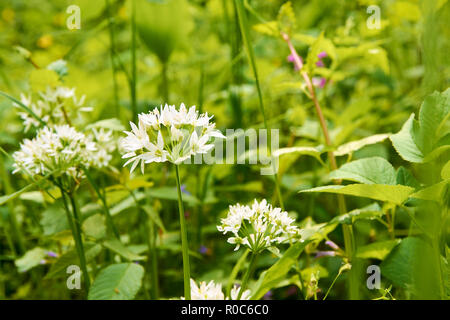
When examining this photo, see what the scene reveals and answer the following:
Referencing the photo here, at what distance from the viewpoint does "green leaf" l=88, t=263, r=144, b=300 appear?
739 millimetres

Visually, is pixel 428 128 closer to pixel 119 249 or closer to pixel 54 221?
pixel 119 249

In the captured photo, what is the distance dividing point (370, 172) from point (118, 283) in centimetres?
43

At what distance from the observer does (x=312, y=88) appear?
953 millimetres

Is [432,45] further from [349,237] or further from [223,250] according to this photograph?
[223,250]

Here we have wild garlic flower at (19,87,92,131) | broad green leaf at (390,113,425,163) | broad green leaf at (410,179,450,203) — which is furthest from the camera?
wild garlic flower at (19,87,92,131)

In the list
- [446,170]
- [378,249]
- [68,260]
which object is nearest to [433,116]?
[446,170]

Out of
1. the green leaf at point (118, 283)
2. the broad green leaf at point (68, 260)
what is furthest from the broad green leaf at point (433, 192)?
the broad green leaf at point (68, 260)

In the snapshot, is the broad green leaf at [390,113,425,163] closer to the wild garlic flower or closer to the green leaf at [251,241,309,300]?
the green leaf at [251,241,309,300]

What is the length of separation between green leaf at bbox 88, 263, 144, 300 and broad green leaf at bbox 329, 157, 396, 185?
1.16 feet

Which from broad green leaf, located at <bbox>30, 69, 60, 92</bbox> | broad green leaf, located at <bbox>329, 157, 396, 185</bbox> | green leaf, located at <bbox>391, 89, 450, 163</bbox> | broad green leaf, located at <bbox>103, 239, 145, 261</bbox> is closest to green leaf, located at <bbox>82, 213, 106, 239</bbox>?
broad green leaf, located at <bbox>103, 239, 145, 261</bbox>

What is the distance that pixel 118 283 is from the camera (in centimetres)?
76

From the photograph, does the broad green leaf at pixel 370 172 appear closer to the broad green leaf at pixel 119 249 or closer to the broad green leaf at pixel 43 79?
the broad green leaf at pixel 119 249

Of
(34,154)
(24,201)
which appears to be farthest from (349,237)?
(24,201)
